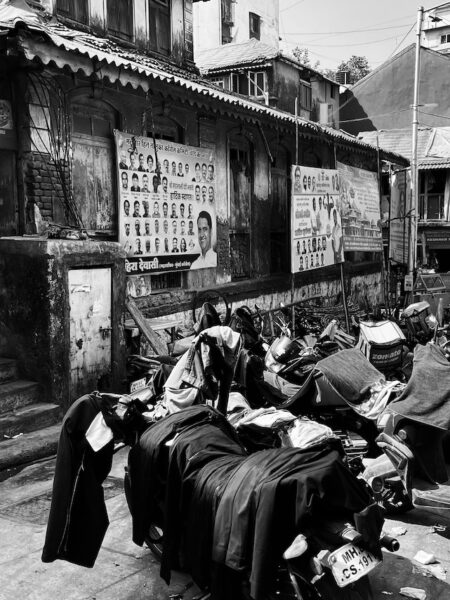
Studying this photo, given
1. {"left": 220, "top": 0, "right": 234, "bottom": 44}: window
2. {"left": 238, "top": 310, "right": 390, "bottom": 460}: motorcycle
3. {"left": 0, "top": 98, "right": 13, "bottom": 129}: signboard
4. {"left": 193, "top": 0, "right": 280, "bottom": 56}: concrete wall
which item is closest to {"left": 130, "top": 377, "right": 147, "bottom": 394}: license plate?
{"left": 238, "top": 310, "right": 390, "bottom": 460}: motorcycle

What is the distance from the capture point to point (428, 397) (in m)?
5.18

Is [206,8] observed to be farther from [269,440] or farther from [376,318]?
[269,440]

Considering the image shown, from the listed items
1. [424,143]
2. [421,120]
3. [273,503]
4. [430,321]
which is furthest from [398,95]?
[273,503]

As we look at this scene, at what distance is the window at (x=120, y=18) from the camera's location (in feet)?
41.0

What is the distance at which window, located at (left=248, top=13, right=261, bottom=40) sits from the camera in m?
33.7

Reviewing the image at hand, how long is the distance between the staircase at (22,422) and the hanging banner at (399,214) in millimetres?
14040

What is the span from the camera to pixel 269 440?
15.7 feet

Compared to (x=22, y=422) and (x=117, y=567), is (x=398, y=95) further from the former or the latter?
(x=117, y=567)

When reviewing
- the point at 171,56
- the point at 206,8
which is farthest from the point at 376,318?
the point at 206,8

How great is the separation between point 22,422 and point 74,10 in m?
7.95

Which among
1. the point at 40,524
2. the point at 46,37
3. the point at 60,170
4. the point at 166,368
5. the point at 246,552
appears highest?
the point at 46,37

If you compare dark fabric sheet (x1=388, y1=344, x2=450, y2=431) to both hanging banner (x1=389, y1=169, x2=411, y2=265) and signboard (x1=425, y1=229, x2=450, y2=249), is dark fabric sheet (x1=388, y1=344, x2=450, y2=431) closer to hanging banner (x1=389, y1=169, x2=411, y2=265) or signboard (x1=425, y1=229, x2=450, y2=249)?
hanging banner (x1=389, y1=169, x2=411, y2=265)

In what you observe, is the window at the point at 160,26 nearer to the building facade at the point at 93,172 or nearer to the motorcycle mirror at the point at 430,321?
the building facade at the point at 93,172

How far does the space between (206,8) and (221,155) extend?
2151 centimetres
